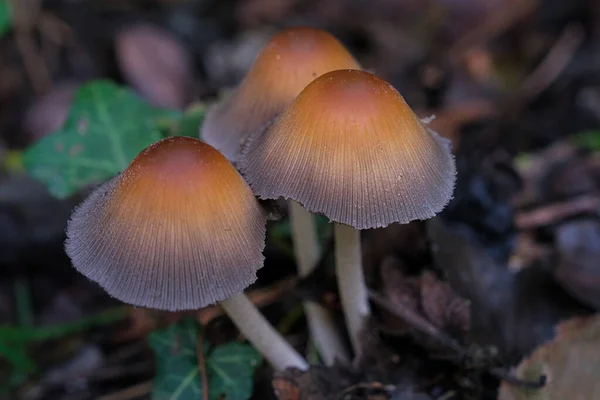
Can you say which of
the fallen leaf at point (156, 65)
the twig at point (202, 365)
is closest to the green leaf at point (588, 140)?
the twig at point (202, 365)

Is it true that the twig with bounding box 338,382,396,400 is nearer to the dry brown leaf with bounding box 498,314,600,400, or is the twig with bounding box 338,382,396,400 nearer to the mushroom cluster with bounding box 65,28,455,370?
the dry brown leaf with bounding box 498,314,600,400

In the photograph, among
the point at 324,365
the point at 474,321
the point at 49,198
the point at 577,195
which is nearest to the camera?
the point at 324,365

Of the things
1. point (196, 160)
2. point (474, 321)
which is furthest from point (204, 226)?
point (474, 321)

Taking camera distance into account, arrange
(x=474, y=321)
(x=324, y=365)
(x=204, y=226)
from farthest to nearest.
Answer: (x=474, y=321) < (x=324, y=365) < (x=204, y=226)

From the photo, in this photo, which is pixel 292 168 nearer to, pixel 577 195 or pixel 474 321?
pixel 474 321

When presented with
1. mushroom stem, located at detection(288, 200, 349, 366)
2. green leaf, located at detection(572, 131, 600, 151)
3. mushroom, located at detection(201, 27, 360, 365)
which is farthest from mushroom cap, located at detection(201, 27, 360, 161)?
green leaf, located at detection(572, 131, 600, 151)

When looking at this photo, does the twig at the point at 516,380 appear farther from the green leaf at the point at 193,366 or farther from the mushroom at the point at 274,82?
the green leaf at the point at 193,366

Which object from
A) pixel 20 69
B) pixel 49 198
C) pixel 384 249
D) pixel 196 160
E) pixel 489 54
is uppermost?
pixel 20 69
